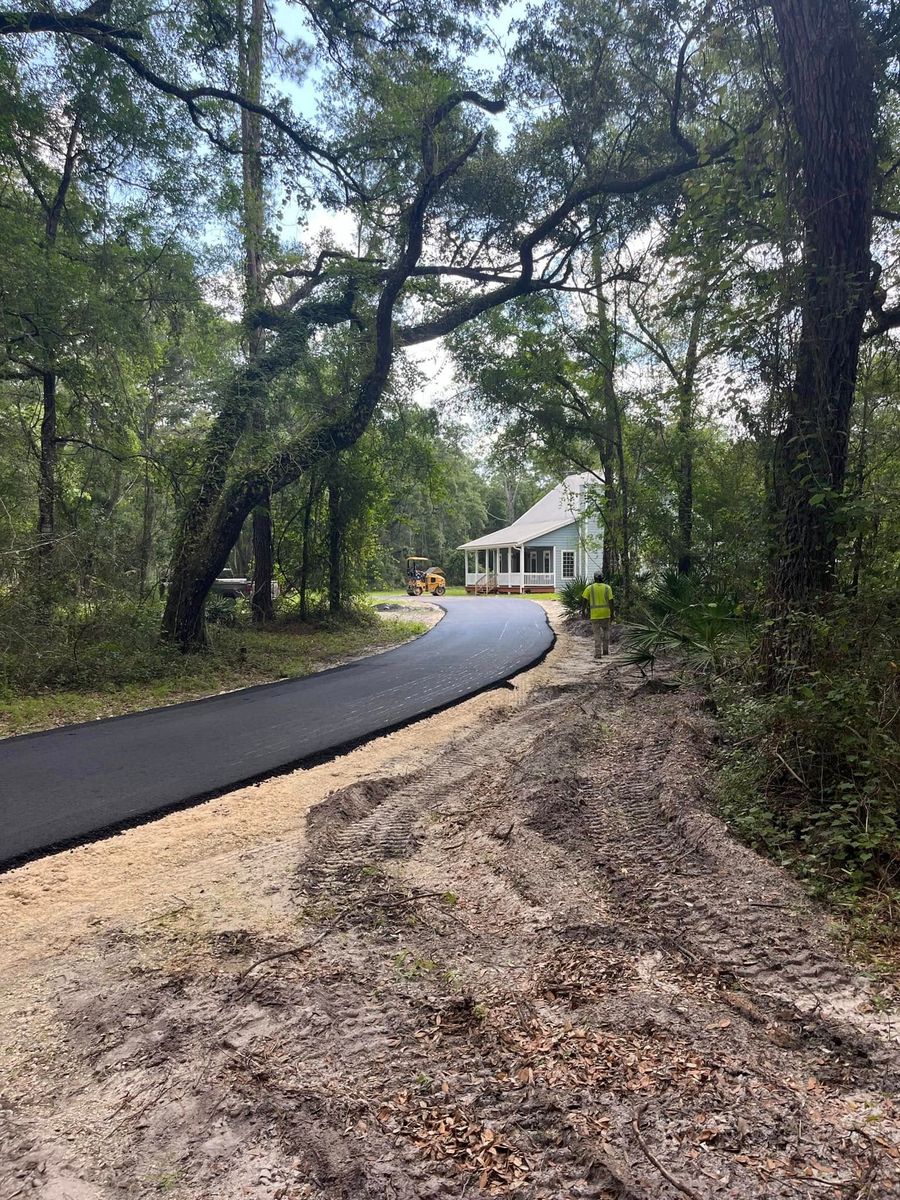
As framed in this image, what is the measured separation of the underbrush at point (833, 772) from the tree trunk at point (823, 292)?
479mm

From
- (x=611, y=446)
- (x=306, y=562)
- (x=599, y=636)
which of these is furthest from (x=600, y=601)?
(x=306, y=562)

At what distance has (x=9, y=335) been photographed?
9906 mm

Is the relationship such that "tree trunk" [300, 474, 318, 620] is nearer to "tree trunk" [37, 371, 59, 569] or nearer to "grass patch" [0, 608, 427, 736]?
"grass patch" [0, 608, 427, 736]

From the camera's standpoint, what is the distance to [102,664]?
964cm

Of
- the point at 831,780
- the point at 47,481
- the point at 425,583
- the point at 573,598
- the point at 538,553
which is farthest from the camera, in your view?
the point at 538,553

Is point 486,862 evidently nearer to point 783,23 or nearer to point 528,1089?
point 528,1089

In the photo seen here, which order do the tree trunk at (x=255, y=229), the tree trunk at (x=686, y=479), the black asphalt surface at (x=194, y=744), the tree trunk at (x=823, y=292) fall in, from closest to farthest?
the tree trunk at (x=823, y=292)
the black asphalt surface at (x=194, y=744)
the tree trunk at (x=255, y=229)
the tree trunk at (x=686, y=479)

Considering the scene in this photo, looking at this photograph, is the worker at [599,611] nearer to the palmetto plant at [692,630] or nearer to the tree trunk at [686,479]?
the palmetto plant at [692,630]

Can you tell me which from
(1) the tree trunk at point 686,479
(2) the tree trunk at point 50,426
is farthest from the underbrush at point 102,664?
(1) the tree trunk at point 686,479

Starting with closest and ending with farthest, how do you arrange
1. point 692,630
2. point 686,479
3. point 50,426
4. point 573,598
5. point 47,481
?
1. point 692,630
2. point 47,481
3. point 50,426
4. point 686,479
5. point 573,598

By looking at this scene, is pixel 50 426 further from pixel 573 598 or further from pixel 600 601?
pixel 573 598

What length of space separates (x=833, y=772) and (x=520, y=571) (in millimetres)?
36431

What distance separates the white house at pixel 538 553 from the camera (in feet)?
123

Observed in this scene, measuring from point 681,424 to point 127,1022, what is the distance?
51.5 ft
